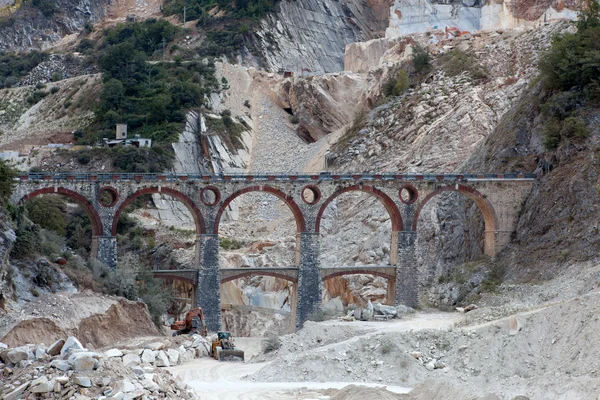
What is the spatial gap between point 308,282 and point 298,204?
4525 millimetres

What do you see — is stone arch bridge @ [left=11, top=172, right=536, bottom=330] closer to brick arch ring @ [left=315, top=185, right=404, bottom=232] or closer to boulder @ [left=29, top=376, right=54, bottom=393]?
brick arch ring @ [left=315, top=185, right=404, bottom=232]

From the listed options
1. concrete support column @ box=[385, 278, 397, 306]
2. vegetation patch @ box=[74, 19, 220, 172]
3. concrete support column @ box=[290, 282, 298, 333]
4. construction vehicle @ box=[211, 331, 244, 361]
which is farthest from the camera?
vegetation patch @ box=[74, 19, 220, 172]

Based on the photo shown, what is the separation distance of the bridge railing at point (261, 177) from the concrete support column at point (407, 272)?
353cm

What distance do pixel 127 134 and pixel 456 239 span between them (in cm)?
3608

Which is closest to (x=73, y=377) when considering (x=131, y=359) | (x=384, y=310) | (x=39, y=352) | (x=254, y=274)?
(x=39, y=352)

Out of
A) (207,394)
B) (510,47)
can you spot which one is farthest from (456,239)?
(207,394)

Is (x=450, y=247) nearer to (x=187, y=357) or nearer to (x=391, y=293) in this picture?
(x=391, y=293)

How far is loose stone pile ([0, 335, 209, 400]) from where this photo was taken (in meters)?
27.6

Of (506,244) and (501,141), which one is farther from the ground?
(501,141)

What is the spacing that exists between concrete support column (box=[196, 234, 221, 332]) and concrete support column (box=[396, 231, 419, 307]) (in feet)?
33.9

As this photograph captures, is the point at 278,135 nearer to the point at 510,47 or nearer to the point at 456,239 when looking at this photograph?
the point at 510,47

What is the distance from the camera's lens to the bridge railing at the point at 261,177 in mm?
57062

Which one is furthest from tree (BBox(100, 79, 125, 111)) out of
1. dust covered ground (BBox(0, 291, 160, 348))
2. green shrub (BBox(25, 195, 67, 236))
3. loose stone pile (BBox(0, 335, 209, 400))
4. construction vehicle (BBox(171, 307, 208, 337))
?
loose stone pile (BBox(0, 335, 209, 400))

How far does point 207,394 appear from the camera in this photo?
35062 mm
